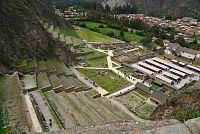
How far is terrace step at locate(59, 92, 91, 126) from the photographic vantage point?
3203 centimetres

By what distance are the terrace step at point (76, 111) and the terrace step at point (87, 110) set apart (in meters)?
0.50

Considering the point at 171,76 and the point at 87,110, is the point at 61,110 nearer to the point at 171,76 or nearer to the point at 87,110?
the point at 87,110

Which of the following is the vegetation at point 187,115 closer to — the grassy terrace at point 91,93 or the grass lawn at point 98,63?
the grassy terrace at point 91,93

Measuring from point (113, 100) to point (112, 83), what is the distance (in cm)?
684

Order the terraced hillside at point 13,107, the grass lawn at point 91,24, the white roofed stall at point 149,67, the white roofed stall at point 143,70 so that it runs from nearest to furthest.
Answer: the terraced hillside at point 13,107 < the white roofed stall at point 143,70 < the white roofed stall at point 149,67 < the grass lawn at point 91,24

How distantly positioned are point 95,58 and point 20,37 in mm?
18594

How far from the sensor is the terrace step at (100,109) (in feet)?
118

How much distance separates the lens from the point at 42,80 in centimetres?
4247

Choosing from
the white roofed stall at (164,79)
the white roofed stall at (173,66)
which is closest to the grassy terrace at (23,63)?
the white roofed stall at (164,79)

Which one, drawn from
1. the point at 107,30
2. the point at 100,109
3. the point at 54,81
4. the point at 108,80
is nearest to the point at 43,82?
the point at 54,81

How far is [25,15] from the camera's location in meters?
56.8

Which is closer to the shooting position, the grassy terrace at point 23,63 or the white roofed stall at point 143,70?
the grassy terrace at point 23,63

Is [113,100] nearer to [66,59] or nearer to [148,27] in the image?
[66,59]

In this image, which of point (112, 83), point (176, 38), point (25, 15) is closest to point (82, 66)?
point (112, 83)
